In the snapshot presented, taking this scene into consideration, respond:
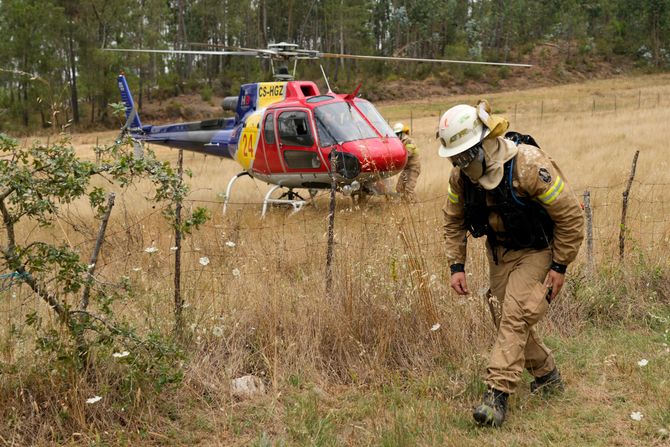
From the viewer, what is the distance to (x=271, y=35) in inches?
2766

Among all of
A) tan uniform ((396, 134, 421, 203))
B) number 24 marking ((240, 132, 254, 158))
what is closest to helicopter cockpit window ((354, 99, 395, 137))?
tan uniform ((396, 134, 421, 203))

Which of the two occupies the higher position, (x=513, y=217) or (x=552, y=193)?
(x=552, y=193)

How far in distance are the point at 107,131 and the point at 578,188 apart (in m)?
37.0

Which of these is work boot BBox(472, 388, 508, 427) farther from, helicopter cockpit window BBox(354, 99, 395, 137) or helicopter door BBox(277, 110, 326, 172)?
helicopter cockpit window BBox(354, 99, 395, 137)

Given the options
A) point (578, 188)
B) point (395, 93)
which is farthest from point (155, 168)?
point (395, 93)

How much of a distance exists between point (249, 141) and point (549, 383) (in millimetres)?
9173

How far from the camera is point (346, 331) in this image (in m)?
5.35

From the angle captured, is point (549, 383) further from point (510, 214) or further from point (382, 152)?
point (382, 152)

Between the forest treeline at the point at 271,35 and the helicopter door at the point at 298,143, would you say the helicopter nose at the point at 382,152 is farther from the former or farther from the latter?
the forest treeline at the point at 271,35

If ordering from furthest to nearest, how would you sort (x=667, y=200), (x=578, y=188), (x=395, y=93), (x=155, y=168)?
(x=395, y=93)
(x=578, y=188)
(x=667, y=200)
(x=155, y=168)

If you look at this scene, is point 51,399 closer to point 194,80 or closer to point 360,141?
point 360,141

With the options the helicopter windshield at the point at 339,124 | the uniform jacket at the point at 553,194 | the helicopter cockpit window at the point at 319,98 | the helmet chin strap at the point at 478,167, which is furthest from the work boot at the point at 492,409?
the helicopter cockpit window at the point at 319,98

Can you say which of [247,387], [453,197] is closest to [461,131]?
[453,197]

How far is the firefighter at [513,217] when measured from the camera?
171 inches
